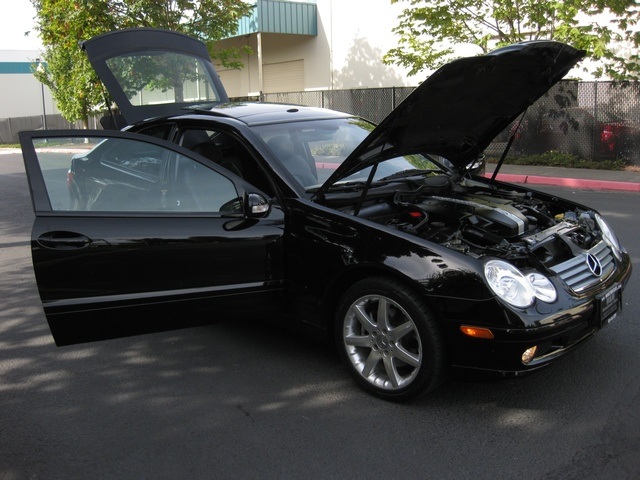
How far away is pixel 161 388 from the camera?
13.1ft

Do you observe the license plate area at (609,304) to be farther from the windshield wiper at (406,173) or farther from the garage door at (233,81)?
the garage door at (233,81)

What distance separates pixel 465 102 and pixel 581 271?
47.5 inches

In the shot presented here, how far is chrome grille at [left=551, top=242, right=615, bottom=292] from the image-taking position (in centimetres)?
348

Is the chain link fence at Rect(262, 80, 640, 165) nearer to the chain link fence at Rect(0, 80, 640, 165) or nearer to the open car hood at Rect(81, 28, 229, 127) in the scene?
the chain link fence at Rect(0, 80, 640, 165)

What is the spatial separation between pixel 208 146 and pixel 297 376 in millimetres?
1816

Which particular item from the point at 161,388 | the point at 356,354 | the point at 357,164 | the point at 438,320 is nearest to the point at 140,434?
the point at 161,388

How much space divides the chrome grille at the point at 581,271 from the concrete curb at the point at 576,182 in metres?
7.60

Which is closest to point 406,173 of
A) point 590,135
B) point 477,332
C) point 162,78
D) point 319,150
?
point 319,150

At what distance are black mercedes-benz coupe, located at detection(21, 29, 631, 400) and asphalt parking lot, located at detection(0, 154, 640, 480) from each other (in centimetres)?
33

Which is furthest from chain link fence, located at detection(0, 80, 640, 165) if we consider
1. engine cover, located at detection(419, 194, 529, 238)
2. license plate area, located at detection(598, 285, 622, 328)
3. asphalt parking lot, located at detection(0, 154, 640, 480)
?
asphalt parking lot, located at detection(0, 154, 640, 480)

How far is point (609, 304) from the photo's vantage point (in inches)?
142

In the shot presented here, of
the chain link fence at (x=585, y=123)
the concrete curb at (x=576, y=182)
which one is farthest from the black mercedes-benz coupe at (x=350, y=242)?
the chain link fence at (x=585, y=123)

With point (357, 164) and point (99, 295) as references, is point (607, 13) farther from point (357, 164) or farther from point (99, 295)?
point (99, 295)

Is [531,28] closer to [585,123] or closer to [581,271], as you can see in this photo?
[585,123]
